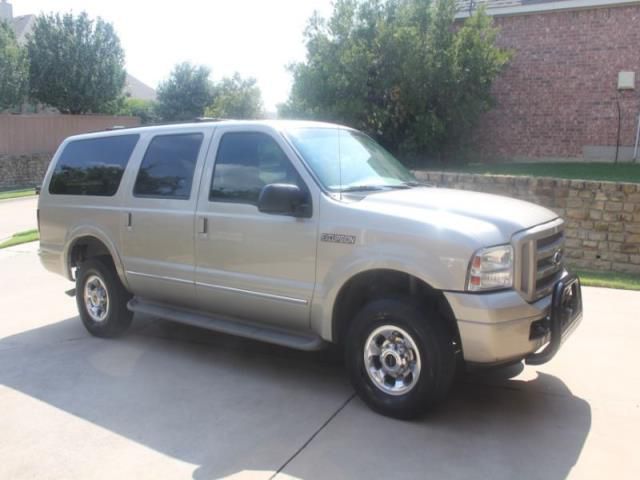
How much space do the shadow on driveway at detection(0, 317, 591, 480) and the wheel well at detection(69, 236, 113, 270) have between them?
936mm

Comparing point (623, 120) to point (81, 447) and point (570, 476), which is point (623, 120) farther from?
point (81, 447)

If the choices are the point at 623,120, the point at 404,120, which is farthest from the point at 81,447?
the point at 623,120

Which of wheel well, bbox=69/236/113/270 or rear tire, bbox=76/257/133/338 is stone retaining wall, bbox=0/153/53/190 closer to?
wheel well, bbox=69/236/113/270

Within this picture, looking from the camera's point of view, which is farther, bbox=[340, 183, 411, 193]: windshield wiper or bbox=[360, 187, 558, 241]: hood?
bbox=[340, 183, 411, 193]: windshield wiper

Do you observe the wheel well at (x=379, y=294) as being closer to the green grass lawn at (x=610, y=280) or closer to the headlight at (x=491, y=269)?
the headlight at (x=491, y=269)

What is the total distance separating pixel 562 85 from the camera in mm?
15555

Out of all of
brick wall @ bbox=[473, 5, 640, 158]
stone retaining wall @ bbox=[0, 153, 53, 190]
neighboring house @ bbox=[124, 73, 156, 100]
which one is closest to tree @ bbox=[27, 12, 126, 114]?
stone retaining wall @ bbox=[0, 153, 53, 190]

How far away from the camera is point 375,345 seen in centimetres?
429

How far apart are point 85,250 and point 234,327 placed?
2.48 m

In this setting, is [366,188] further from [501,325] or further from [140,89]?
[140,89]

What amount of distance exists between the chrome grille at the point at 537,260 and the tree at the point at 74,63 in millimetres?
31708

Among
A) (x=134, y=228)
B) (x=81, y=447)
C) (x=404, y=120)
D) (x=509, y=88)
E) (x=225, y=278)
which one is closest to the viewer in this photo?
(x=81, y=447)

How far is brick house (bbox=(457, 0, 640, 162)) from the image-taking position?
14.8m

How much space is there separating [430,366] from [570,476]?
1008 millimetres
